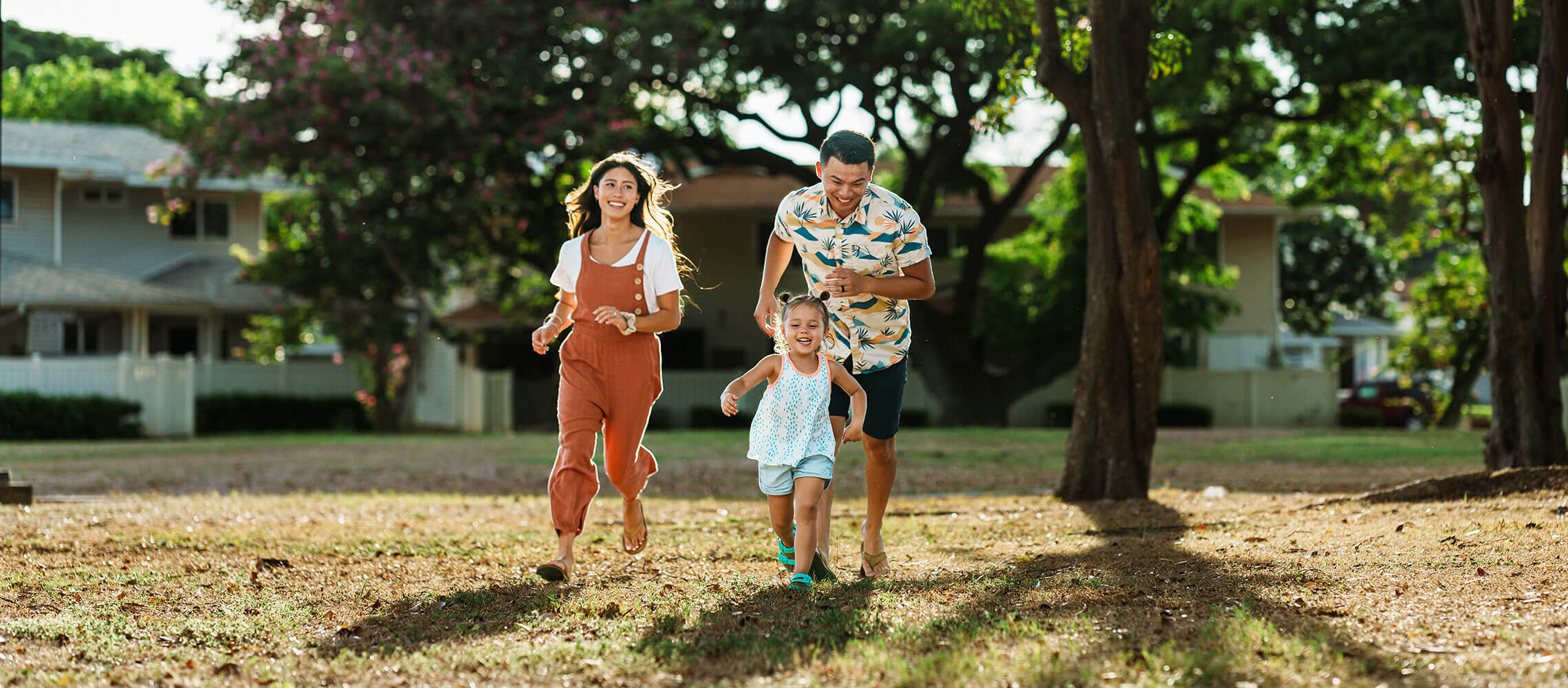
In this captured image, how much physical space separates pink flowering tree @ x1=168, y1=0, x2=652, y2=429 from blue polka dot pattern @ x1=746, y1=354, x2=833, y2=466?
1502 cm

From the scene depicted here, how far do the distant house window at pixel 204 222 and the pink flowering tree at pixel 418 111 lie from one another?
7446 mm

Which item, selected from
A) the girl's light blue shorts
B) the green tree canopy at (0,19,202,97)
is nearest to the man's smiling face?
the girl's light blue shorts

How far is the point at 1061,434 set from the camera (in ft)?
63.6

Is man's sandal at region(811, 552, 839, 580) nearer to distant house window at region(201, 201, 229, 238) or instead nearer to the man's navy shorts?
the man's navy shorts

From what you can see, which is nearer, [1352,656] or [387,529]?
[1352,656]

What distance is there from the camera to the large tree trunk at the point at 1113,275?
30.0 ft

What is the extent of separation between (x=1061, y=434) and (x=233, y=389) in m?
15.4

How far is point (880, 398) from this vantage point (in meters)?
5.63

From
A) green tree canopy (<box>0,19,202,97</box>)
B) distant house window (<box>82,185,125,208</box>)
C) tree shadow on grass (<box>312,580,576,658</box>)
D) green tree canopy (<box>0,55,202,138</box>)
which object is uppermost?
green tree canopy (<box>0,19,202,97</box>)

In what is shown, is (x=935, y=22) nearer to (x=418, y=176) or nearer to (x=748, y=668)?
(x=418, y=176)

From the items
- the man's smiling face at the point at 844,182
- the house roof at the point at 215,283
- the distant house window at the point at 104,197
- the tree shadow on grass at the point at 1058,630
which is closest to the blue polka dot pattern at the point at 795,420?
the tree shadow on grass at the point at 1058,630

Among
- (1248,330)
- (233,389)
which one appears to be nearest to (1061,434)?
(1248,330)

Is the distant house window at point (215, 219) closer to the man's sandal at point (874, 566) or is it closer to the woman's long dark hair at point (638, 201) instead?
the woman's long dark hair at point (638, 201)

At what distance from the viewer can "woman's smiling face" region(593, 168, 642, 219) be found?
582 centimetres
